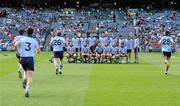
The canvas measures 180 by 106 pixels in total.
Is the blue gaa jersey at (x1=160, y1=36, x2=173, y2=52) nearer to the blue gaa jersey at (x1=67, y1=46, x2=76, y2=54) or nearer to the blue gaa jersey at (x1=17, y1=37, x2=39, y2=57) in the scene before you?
the blue gaa jersey at (x1=17, y1=37, x2=39, y2=57)

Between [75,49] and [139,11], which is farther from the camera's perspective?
[139,11]

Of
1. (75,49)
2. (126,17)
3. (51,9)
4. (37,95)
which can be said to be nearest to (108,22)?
(126,17)

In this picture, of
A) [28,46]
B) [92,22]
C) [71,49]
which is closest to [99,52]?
[71,49]

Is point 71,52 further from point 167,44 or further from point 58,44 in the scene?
point 167,44

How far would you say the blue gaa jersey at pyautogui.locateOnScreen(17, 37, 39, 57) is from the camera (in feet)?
63.9

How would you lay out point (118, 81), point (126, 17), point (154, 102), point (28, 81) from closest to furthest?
point (154, 102) → point (28, 81) → point (118, 81) → point (126, 17)

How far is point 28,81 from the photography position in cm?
1880

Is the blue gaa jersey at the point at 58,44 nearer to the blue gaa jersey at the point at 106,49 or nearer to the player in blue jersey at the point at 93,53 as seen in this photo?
the player in blue jersey at the point at 93,53

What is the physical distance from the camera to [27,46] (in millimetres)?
19578

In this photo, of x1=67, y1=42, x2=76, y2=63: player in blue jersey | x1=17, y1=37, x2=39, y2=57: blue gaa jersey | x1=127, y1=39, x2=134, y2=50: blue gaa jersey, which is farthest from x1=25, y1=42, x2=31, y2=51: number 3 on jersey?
x1=127, y1=39, x2=134, y2=50: blue gaa jersey

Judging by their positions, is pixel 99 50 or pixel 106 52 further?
pixel 106 52

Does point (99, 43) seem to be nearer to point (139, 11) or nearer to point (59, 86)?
point (59, 86)

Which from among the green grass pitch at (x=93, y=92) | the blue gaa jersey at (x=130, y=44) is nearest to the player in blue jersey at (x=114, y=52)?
the blue gaa jersey at (x=130, y=44)

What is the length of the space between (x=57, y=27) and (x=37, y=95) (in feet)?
212
